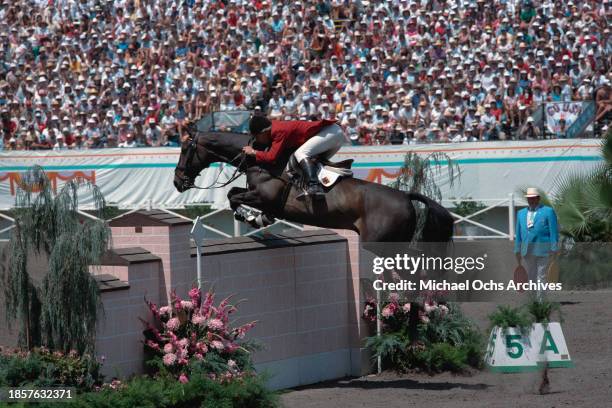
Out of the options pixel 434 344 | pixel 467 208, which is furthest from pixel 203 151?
pixel 467 208

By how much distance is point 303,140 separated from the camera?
43.6 ft

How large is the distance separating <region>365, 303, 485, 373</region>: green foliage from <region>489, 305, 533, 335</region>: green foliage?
1.25 meters

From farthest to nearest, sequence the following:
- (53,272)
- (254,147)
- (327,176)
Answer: (254,147)
(327,176)
(53,272)

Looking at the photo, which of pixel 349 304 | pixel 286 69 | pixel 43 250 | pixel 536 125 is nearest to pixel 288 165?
pixel 349 304

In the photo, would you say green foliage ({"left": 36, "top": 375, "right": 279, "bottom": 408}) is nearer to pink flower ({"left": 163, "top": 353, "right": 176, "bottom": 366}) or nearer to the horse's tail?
pink flower ({"left": 163, "top": 353, "right": 176, "bottom": 366})

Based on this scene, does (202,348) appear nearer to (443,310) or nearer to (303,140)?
(443,310)

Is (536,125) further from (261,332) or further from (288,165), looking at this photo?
(261,332)

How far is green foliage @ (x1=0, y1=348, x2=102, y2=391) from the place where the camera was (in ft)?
26.3

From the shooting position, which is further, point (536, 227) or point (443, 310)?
point (536, 227)

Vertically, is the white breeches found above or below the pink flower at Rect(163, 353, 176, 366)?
above

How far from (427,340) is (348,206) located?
6.33 ft

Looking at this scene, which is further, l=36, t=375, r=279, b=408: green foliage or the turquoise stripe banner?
the turquoise stripe banner

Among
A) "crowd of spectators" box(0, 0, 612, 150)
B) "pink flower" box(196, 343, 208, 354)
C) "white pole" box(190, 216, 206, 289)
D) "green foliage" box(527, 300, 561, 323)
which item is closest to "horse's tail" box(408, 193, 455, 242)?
"green foliage" box(527, 300, 561, 323)

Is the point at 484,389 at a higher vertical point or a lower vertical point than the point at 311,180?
lower
